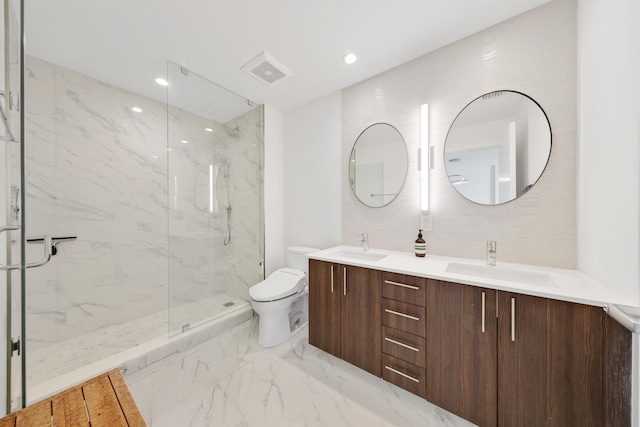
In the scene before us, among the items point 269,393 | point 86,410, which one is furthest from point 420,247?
point 86,410

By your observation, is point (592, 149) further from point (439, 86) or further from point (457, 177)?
point (439, 86)

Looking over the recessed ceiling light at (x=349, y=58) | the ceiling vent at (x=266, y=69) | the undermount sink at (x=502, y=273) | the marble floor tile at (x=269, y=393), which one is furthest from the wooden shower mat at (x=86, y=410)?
the recessed ceiling light at (x=349, y=58)

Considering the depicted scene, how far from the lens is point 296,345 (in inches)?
78.5

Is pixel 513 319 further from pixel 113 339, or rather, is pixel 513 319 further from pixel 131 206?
pixel 131 206

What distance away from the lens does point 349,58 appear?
72.6 inches

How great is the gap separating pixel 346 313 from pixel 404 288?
20.4 inches

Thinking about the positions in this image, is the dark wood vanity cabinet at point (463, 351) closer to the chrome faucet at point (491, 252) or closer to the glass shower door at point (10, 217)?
the chrome faucet at point (491, 252)

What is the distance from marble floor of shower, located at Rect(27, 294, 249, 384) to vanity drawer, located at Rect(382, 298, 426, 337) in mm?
1685

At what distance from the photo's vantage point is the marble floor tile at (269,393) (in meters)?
1.30

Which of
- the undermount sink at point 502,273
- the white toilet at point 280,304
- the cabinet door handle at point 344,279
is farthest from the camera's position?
the white toilet at point 280,304

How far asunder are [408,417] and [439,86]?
7.40 feet

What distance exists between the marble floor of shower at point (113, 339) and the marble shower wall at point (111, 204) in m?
0.08

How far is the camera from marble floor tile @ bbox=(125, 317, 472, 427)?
1.30 meters

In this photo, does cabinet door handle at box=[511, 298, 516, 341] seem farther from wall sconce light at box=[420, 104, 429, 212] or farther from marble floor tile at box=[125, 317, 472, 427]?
wall sconce light at box=[420, 104, 429, 212]
